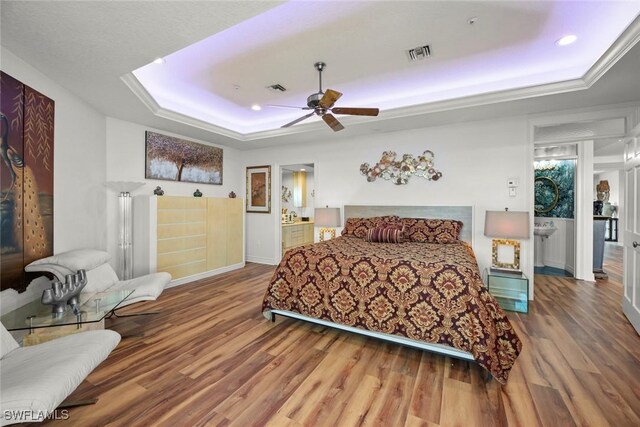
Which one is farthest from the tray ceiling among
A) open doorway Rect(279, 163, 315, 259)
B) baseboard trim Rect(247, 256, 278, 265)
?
open doorway Rect(279, 163, 315, 259)

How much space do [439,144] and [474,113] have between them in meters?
0.67

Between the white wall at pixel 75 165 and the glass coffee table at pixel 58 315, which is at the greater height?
the white wall at pixel 75 165

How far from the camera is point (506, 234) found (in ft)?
11.1

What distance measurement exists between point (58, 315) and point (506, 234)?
4.59m

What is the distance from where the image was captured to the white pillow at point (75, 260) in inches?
92.5

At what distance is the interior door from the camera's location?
2.65 m

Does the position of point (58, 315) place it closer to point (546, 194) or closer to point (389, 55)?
point (389, 55)

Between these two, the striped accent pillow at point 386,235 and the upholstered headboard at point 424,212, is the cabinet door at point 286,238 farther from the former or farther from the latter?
the striped accent pillow at point 386,235

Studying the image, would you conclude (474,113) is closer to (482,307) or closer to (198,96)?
(482,307)

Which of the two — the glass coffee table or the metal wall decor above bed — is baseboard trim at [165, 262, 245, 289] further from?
the metal wall decor above bed

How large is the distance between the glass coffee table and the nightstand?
405 centimetres

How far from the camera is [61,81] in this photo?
268 cm

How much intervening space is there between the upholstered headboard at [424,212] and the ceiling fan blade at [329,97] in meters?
2.31

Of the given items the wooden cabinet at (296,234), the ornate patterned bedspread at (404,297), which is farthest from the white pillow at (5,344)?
the wooden cabinet at (296,234)
